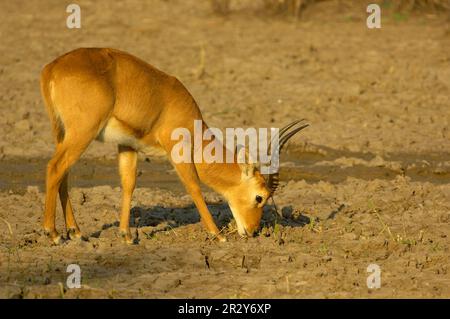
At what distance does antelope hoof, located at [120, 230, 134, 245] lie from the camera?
8555mm

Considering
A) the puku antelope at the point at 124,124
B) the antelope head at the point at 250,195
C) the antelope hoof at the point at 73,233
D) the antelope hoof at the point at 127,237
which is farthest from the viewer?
the antelope head at the point at 250,195

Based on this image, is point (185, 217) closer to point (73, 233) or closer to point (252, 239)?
point (252, 239)

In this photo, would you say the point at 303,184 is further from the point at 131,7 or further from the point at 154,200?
the point at 131,7

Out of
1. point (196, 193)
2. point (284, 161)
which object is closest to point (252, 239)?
point (196, 193)

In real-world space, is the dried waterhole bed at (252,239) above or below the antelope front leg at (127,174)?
below

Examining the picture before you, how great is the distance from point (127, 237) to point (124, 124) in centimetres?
96

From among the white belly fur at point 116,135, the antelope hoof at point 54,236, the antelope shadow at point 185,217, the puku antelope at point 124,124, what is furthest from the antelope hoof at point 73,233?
the white belly fur at point 116,135

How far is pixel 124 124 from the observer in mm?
8438

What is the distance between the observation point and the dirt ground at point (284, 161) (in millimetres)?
7750

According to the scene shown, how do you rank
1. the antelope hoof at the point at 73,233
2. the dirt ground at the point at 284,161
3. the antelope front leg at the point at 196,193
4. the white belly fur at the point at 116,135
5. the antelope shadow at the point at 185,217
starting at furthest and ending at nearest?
the antelope shadow at the point at 185,217
the antelope front leg at the point at 196,193
the antelope hoof at the point at 73,233
the white belly fur at the point at 116,135
the dirt ground at the point at 284,161

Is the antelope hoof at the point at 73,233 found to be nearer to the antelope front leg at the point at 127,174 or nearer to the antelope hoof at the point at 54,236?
the antelope hoof at the point at 54,236

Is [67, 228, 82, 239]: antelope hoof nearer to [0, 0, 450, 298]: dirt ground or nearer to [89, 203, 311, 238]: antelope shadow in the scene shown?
[0, 0, 450, 298]: dirt ground

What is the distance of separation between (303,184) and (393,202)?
106 centimetres
